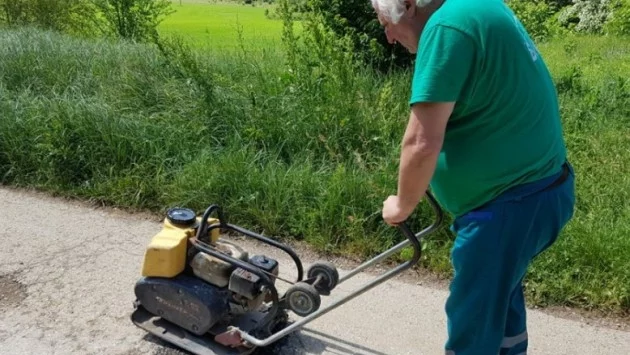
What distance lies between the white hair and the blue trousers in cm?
75

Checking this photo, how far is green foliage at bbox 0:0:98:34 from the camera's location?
35.9 ft

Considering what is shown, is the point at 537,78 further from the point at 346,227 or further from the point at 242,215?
the point at 242,215

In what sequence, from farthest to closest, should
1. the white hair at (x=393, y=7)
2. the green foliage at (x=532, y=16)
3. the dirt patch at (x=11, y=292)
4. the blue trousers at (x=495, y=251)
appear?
the green foliage at (x=532, y=16)
the dirt patch at (x=11, y=292)
the blue trousers at (x=495, y=251)
the white hair at (x=393, y=7)

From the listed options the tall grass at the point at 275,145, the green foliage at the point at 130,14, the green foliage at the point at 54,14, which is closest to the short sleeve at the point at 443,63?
the tall grass at the point at 275,145

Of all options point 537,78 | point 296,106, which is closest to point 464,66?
point 537,78

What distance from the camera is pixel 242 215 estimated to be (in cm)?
511

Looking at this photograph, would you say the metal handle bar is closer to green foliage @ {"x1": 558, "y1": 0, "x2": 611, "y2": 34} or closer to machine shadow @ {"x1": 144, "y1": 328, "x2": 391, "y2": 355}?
machine shadow @ {"x1": 144, "y1": 328, "x2": 391, "y2": 355}

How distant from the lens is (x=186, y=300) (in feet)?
11.3

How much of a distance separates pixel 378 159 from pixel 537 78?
9.24 feet

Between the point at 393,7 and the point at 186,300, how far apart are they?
178 centimetres

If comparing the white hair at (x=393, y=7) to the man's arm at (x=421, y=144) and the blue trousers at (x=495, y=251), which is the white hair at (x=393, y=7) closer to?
the man's arm at (x=421, y=144)

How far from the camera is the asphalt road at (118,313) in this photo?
3666 millimetres

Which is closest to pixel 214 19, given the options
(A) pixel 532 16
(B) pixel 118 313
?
(A) pixel 532 16

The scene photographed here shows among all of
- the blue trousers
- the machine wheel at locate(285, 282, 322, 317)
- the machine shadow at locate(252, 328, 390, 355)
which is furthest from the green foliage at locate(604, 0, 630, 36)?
the machine wheel at locate(285, 282, 322, 317)
